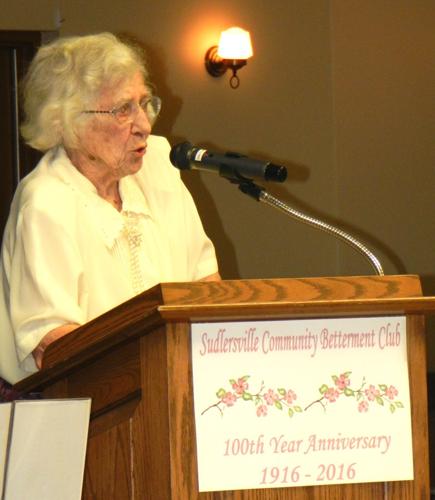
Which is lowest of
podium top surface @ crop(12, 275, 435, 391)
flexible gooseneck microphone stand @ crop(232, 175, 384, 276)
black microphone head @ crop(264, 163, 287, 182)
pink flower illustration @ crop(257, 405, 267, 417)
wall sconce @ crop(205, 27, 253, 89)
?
pink flower illustration @ crop(257, 405, 267, 417)

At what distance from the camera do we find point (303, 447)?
6.01 feet

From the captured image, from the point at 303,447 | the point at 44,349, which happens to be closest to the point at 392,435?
the point at 303,447

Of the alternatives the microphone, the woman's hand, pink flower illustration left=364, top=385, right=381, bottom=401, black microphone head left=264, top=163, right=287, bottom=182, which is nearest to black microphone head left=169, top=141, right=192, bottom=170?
the microphone

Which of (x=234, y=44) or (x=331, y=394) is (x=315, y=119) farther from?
(x=331, y=394)

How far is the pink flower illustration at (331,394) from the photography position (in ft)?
6.07

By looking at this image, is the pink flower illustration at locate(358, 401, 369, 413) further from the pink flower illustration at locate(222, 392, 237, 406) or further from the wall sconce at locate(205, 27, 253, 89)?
the wall sconce at locate(205, 27, 253, 89)

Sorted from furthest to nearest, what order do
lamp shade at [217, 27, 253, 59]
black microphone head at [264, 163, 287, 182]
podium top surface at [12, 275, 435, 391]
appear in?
1. lamp shade at [217, 27, 253, 59]
2. black microphone head at [264, 163, 287, 182]
3. podium top surface at [12, 275, 435, 391]

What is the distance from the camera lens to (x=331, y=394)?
185 centimetres

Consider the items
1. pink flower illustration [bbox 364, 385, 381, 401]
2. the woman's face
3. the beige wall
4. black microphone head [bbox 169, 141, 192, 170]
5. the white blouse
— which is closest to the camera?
pink flower illustration [bbox 364, 385, 381, 401]

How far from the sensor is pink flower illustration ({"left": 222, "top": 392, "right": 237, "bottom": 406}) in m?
1.80

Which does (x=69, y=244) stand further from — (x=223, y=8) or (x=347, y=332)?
(x=223, y=8)

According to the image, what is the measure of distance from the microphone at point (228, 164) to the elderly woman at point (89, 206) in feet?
1.12

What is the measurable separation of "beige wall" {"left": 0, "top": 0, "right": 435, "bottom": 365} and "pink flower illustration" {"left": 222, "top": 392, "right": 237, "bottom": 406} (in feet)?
16.1

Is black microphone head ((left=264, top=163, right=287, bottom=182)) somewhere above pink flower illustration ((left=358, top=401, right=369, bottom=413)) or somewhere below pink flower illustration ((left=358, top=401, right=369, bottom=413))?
above
